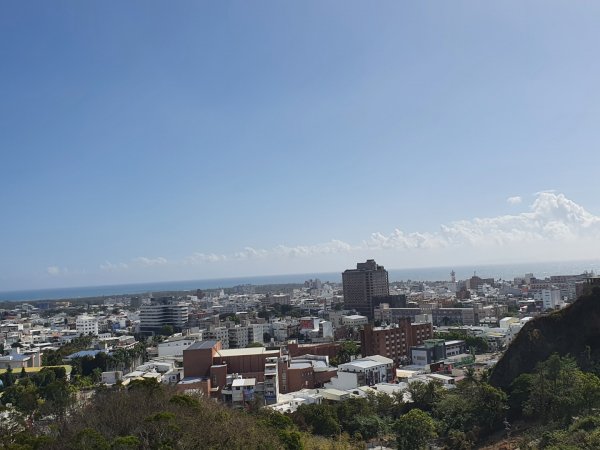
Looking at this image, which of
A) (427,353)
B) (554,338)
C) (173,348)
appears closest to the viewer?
(554,338)

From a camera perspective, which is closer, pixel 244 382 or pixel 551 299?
pixel 244 382

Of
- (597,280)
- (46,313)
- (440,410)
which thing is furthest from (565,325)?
(46,313)

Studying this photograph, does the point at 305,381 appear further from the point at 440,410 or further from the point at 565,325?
the point at 565,325

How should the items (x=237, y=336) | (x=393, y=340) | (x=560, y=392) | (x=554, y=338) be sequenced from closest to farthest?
(x=560, y=392) → (x=554, y=338) → (x=393, y=340) → (x=237, y=336)

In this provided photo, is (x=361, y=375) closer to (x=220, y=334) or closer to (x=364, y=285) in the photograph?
(x=220, y=334)

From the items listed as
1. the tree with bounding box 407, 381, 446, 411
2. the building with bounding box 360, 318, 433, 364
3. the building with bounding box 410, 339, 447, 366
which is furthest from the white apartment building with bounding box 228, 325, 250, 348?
the tree with bounding box 407, 381, 446, 411

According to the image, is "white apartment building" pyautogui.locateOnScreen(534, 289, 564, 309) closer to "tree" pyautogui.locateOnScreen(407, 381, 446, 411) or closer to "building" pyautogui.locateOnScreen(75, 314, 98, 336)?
"tree" pyautogui.locateOnScreen(407, 381, 446, 411)

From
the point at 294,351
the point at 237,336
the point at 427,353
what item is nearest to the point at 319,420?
the point at 294,351

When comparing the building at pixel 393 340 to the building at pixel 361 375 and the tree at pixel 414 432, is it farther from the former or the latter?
the tree at pixel 414 432

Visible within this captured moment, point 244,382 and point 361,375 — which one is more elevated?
point 244,382
